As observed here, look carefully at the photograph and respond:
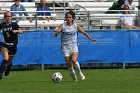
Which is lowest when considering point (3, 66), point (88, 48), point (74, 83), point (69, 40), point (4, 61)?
point (74, 83)

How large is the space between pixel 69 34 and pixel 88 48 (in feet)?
18.1

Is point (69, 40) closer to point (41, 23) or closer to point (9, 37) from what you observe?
point (9, 37)

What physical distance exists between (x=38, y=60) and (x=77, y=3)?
807cm

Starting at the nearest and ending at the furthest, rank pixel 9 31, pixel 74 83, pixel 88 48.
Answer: pixel 74 83
pixel 9 31
pixel 88 48

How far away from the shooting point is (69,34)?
60.0 ft

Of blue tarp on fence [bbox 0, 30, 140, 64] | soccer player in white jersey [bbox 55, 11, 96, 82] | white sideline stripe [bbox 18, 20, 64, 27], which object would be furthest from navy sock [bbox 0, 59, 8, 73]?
white sideline stripe [bbox 18, 20, 64, 27]

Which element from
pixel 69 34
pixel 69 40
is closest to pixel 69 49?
pixel 69 40

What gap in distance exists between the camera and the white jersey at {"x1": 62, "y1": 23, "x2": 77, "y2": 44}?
1825 cm

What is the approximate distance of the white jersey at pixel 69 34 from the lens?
1825 centimetres

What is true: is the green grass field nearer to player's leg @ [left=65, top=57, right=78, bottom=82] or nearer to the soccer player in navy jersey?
player's leg @ [left=65, top=57, right=78, bottom=82]

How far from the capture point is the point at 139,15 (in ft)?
81.3

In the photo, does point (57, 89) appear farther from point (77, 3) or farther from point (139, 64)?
point (77, 3)

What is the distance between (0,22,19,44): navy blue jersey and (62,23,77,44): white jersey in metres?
1.65

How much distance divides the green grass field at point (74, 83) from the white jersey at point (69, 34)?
4.18 feet
